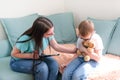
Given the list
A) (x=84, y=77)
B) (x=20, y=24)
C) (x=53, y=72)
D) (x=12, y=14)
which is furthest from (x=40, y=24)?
(x=12, y=14)

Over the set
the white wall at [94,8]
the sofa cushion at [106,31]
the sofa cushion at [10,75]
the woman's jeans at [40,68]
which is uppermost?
the white wall at [94,8]

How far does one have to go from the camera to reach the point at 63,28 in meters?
3.15

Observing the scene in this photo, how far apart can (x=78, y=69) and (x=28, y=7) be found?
1397mm

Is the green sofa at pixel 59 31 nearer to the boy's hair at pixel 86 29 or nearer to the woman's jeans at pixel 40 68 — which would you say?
the woman's jeans at pixel 40 68

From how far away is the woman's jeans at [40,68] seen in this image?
218 centimetres

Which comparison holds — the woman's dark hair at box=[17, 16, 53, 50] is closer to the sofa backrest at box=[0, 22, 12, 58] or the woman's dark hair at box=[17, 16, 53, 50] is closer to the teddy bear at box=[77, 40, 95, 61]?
the teddy bear at box=[77, 40, 95, 61]

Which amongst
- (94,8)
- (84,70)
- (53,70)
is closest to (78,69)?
(84,70)

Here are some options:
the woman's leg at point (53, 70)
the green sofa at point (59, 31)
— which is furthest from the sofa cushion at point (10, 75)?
the woman's leg at point (53, 70)

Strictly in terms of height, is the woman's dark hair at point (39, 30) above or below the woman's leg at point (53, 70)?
above

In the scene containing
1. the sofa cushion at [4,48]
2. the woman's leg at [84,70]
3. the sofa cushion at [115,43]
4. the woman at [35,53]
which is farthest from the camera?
the sofa cushion at [4,48]

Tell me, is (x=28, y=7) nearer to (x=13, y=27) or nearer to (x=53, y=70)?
(x=13, y=27)

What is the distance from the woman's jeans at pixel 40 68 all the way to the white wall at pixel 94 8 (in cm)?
111

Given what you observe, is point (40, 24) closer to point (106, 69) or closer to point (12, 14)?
point (106, 69)

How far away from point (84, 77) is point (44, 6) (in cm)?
156
